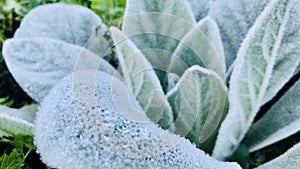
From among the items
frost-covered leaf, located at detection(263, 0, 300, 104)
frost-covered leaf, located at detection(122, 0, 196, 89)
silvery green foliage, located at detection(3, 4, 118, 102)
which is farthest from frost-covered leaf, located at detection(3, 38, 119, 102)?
frost-covered leaf, located at detection(263, 0, 300, 104)

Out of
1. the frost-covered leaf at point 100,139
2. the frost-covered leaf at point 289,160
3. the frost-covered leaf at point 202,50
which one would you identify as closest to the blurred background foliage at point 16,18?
the frost-covered leaf at point 202,50

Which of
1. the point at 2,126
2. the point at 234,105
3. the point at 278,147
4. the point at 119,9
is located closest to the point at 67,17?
the point at 119,9

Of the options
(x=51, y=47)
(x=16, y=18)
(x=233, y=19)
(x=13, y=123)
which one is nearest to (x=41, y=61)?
(x=51, y=47)

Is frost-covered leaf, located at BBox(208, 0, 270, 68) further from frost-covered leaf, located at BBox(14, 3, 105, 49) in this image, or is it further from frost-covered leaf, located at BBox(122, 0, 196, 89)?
frost-covered leaf, located at BBox(14, 3, 105, 49)

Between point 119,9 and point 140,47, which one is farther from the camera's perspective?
point 119,9

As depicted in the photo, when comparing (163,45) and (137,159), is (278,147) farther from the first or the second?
(137,159)

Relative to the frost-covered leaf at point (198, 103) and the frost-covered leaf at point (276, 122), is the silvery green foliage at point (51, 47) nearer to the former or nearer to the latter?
the frost-covered leaf at point (198, 103)
